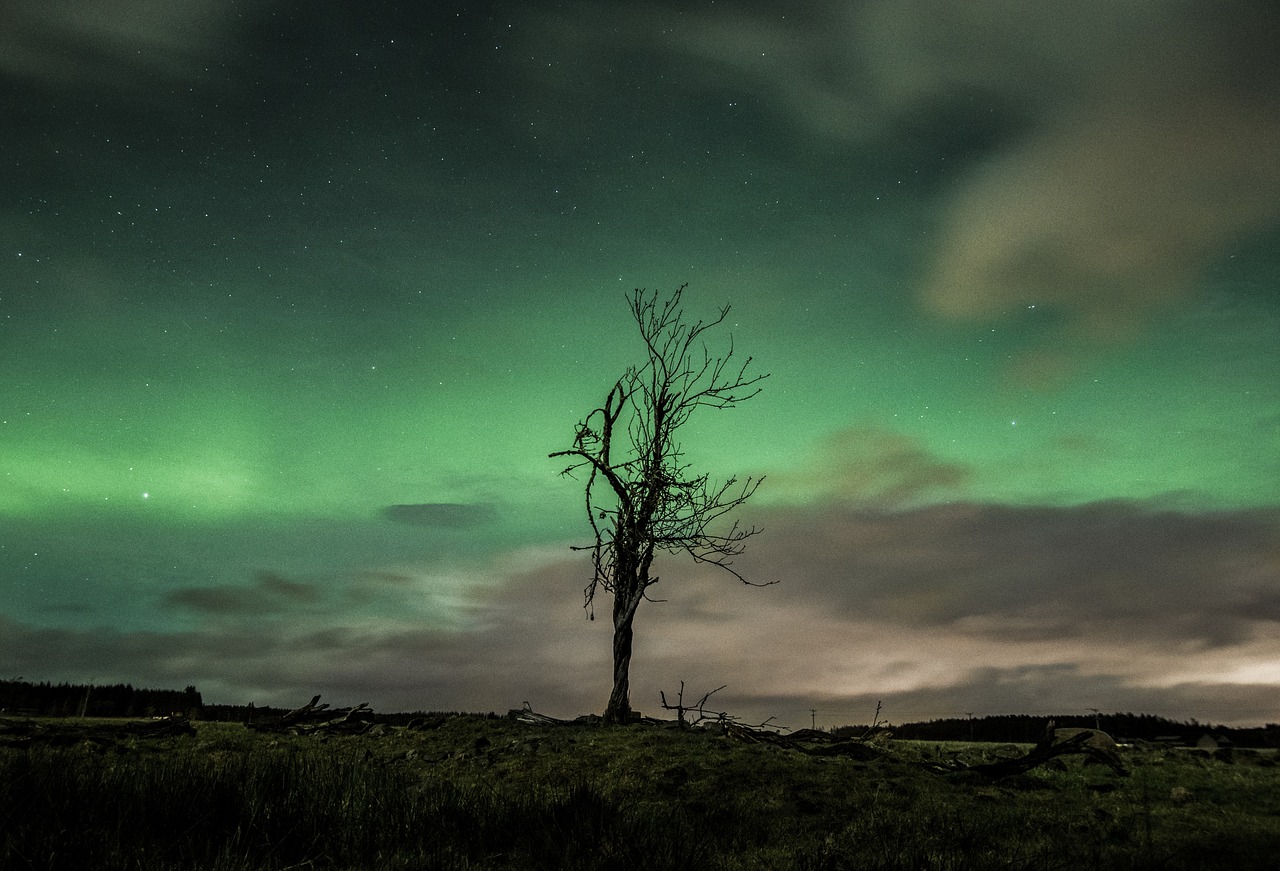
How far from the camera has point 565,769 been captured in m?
10.9

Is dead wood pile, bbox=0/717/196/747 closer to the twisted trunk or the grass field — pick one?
the grass field

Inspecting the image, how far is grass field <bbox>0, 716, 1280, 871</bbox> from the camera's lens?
18.2ft

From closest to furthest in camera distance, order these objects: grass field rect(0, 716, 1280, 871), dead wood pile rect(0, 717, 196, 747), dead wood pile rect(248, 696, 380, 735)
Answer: grass field rect(0, 716, 1280, 871), dead wood pile rect(0, 717, 196, 747), dead wood pile rect(248, 696, 380, 735)

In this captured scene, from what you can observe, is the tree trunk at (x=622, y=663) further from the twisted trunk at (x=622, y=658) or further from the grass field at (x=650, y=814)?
the grass field at (x=650, y=814)

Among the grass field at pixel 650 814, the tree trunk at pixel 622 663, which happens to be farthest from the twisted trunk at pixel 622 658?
the grass field at pixel 650 814

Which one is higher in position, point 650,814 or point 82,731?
point 82,731

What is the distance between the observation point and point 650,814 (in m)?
7.23

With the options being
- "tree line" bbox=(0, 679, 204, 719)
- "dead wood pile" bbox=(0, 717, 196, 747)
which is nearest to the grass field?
"dead wood pile" bbox=(0, 717, 196, 747)

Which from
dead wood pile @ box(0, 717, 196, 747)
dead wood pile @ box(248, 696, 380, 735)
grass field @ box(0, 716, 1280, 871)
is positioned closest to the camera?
grass field @ box(0, 716, 1280, 871)

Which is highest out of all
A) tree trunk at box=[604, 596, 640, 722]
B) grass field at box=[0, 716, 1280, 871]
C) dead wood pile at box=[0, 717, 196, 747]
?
tree trunk at box=[604, 596, 640, 722]

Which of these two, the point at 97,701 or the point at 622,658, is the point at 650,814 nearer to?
the point at 622,658

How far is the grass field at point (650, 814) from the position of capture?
554 centimetres

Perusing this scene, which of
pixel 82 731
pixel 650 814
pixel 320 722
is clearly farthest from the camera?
pixel 320 722

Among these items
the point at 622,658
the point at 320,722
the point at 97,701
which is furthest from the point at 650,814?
the point at 97,701
